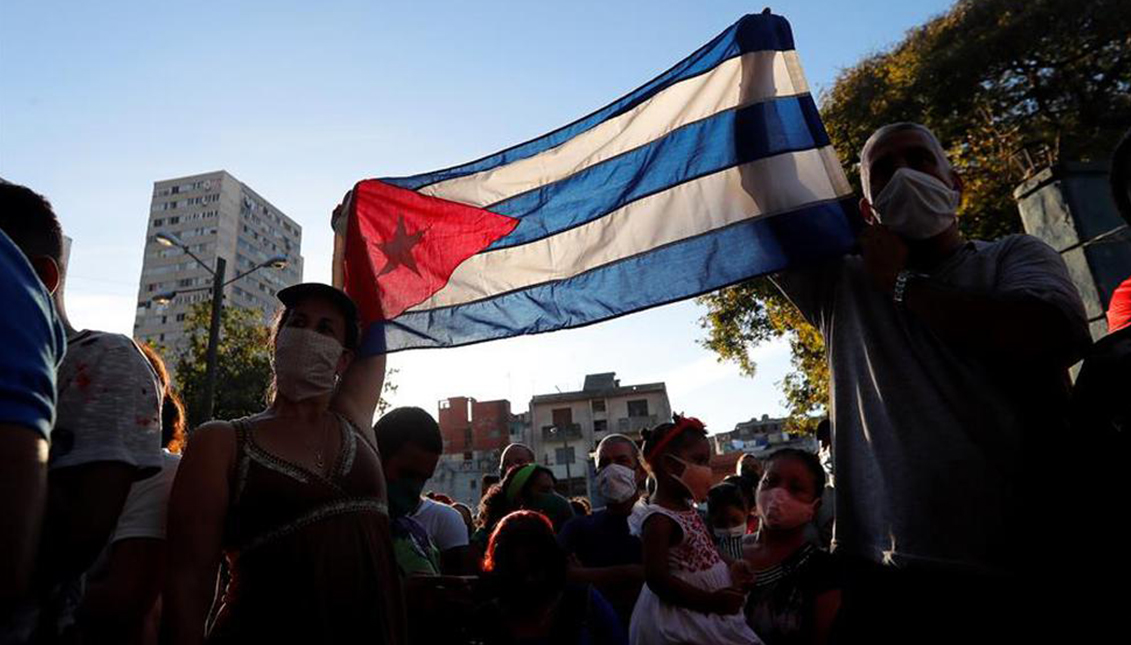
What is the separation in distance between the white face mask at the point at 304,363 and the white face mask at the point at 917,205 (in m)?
1.92

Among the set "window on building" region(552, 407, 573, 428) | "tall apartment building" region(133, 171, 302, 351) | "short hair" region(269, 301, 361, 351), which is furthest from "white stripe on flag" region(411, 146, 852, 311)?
"tall apartment building" region(133, 171, 302, 351)

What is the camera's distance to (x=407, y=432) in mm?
3719

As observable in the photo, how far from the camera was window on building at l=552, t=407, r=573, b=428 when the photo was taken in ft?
212

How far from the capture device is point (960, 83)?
631 inches

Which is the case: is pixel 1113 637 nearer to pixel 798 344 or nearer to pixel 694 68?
pixel 694 68

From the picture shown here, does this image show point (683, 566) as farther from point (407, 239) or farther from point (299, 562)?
point (407, 239)

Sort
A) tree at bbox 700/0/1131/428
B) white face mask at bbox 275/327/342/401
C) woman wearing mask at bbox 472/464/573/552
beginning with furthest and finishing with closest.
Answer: tree at bbox 700/0/1131/428
woman wearing mask at bbox 472/464/573/552
white face mask at bbox 275/327/342/401

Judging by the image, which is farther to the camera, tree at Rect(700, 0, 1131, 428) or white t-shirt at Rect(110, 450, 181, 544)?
tree at Rect(700, 0, 1131, 428)

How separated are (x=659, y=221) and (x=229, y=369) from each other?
24915 mm

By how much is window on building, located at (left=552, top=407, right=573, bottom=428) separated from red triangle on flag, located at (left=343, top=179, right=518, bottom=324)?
201 feet

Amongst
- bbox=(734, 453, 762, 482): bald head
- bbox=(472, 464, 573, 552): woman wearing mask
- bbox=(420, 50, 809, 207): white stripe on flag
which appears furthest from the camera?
bbox=(734, 453, 762, 482): bald head

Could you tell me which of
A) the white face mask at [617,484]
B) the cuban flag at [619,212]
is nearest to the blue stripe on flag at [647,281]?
the cuban flag at [619,212]

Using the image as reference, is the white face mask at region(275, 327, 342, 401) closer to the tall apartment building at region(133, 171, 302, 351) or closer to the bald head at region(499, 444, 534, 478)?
the bald head at region(499, 444, 534, 478)

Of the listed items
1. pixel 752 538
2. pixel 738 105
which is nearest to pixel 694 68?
pixel 738 105
